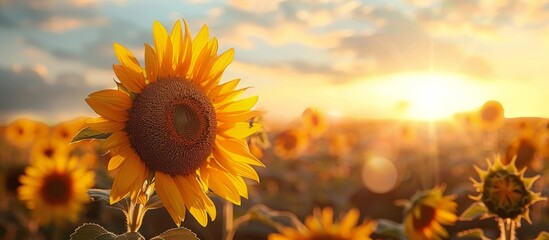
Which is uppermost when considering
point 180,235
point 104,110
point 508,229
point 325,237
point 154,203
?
point 104,110

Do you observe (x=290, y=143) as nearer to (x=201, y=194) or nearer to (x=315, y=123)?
(x=315, y=123)

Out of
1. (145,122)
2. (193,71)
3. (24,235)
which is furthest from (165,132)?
(24,235)

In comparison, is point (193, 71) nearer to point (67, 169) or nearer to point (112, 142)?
point (112, 142)

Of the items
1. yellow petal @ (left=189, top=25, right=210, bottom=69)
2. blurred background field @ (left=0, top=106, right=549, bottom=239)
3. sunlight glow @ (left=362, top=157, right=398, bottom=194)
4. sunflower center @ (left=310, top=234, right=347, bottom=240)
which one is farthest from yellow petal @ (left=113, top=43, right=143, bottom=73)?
sunlight glow @ (left=362, top=157, right=398, bottom=194)

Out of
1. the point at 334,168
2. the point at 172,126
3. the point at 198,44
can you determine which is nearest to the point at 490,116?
the point at 334,168

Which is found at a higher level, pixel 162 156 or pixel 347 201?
pixel 162 156

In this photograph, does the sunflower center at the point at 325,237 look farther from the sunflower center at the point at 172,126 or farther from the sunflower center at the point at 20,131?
the sunflower center at the point at 20,131

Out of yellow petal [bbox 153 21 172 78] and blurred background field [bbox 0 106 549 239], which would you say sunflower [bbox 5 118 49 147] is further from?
yellow petal [bbox 153 21 172 78]
